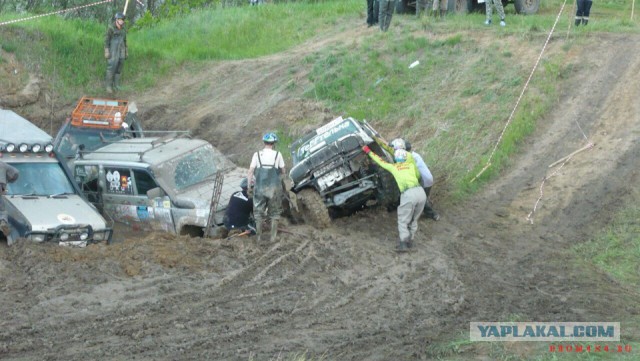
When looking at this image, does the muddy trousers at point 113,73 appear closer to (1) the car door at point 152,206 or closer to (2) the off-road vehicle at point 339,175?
(1) the car door at point 152,206

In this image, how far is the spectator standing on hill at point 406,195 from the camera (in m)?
14.2

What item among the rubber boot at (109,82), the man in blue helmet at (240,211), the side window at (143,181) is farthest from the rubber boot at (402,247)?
the rubber boot at (109,82)

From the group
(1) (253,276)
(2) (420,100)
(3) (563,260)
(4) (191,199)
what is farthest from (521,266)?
(2) (420,100)

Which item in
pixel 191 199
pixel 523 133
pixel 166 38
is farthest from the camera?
pixel 166 38

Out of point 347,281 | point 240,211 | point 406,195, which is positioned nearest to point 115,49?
point 240,211

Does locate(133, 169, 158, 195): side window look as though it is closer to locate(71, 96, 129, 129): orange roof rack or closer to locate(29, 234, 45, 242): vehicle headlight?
locate(29, 234, 45, 242): vehicle headlight

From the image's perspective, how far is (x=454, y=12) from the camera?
2714cm

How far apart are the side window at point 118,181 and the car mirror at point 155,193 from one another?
2.01 ft

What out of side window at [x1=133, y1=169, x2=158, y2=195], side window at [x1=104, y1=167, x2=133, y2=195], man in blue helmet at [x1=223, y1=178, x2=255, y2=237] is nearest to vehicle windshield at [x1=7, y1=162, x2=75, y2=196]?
side window at [x1=104, y1=167, x2=133, y2=195]

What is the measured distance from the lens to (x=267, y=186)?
1428 cm

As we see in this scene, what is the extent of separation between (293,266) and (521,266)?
129 inches

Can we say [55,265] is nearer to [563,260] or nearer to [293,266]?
[293,266]

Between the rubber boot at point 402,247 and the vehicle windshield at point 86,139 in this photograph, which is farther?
the vehicle windshield at point 86,139

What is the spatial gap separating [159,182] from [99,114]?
12.8ft
